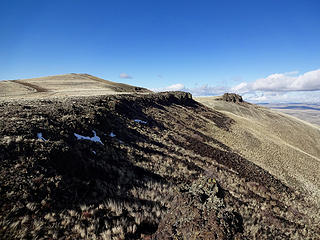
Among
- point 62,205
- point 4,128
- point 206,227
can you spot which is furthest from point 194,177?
point 4,128

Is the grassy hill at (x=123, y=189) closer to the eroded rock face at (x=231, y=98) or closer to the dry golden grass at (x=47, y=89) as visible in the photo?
the dry golden grass at (x=47, y=89)

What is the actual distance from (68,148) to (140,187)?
17.8 ft

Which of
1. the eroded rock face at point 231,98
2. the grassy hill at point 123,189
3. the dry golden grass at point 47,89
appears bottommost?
the grassy hill at point 123,189

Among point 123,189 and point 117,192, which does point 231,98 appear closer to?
point 123,189

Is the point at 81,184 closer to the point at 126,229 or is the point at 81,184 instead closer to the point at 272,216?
the point at 126,229

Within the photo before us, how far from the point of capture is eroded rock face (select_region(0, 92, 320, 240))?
18.6 ft

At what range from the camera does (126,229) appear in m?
5.87

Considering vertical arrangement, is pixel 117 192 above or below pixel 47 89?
below

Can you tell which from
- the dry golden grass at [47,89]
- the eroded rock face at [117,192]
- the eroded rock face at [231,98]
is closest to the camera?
the eroded rock face at [117,192]

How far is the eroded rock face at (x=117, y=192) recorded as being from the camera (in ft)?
18.6

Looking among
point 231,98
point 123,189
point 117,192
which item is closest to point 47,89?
point 123,189

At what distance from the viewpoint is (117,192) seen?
8133mm

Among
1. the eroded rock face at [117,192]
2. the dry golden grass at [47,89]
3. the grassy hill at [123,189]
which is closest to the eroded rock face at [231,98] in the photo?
the dry golden grass at [47,89]

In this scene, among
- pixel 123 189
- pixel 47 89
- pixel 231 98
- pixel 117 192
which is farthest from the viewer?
pixel 231 98
